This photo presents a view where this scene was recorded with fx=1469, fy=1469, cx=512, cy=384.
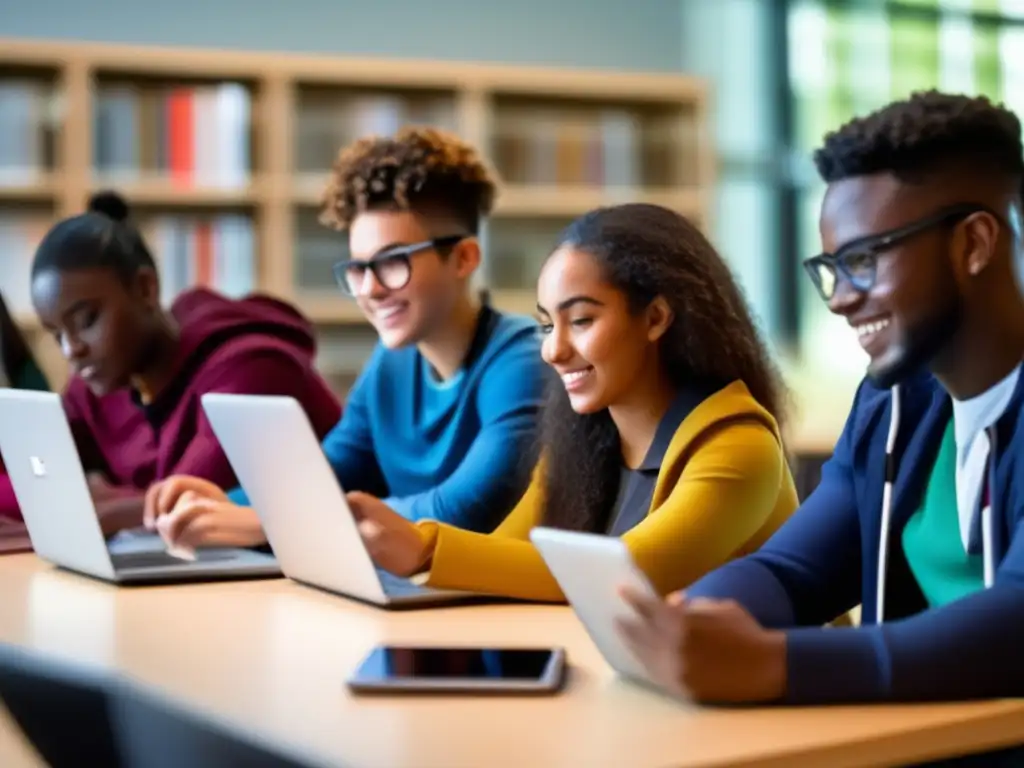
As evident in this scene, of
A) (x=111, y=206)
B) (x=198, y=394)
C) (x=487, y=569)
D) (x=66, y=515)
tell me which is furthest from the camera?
(x=111, y=206)

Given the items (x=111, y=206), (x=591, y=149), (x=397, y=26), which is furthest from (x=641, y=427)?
(x=397, y=26)

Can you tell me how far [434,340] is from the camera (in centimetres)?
242

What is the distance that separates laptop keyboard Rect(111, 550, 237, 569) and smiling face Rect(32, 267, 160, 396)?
0.55 meters

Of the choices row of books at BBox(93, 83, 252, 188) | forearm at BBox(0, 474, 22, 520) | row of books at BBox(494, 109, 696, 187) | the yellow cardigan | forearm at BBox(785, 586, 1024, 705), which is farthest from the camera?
row of books at BBox(494, 109, 696, 187)

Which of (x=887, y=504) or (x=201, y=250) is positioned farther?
(x=201, y=250)

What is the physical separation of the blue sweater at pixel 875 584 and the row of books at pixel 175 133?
3.15 metres

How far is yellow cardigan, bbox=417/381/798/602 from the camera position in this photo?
164 cm

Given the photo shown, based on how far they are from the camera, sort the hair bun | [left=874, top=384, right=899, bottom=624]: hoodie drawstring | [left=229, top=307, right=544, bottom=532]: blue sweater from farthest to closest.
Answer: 1. the hair bun
2. [left=229, top=307, right=544, bottom=532]: blue sweater
3. [left=874, top=384, right=899, bottom=624]: hoodie drawstring

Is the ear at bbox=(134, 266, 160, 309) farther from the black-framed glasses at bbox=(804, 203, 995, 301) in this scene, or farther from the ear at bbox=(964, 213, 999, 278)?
the ear at bbox=(964, 213, 999, 278)

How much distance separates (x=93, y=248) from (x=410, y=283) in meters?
0.62

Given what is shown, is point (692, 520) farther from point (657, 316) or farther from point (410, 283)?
point (410, 283)

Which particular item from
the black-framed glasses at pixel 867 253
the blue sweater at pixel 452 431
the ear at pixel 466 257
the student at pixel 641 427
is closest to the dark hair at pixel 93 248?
the blue sweater at pixel 452 431

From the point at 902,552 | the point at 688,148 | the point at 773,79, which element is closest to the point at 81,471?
the point at 902,552

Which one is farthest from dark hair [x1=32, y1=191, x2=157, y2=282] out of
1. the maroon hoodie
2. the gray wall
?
the gray wall
